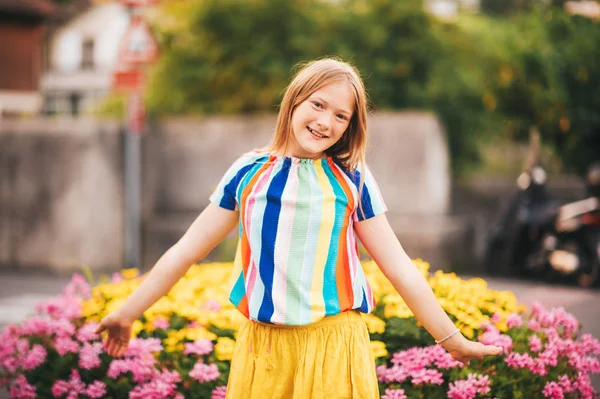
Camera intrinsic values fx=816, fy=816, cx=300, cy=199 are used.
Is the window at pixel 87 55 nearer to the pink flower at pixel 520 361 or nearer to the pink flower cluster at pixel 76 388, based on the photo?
the pink flower cluster at pixel 76 388

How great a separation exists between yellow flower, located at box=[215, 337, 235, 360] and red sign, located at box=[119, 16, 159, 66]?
6.32 meters

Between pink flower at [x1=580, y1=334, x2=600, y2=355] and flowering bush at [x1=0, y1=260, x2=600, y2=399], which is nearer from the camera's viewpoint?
flowering bush at [x1=0, y1=260, x2=600, y2=399]

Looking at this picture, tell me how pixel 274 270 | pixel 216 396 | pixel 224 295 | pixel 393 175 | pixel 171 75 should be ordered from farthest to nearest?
pixel 171 75 < pixel 393 175 < pixel 224 295 < pixel 216 396 < pixel 274 270

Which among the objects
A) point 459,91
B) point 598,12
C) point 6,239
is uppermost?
point 598,12

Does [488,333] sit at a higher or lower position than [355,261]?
lower

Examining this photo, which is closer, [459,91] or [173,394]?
[173,394]

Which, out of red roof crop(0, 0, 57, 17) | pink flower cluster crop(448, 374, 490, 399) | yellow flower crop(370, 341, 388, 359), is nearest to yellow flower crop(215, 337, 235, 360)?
yellow flower crop(370, 341, 388, 359)

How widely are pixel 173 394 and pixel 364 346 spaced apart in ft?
4.24

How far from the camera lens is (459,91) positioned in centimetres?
1113

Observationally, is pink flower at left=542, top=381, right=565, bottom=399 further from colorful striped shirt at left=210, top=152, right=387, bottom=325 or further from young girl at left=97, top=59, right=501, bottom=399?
colorful striped shirt at left=210, top=152, right=387, bottom=325

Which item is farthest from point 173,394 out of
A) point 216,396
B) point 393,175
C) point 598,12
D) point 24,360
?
point 598,12

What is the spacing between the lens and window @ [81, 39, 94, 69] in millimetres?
44625

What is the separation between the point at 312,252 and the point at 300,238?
5 centimetres

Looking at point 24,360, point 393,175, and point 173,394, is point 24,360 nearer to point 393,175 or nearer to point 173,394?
point 173,394
